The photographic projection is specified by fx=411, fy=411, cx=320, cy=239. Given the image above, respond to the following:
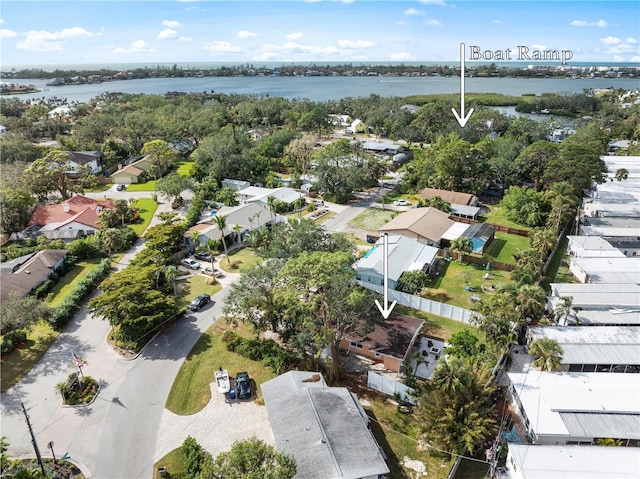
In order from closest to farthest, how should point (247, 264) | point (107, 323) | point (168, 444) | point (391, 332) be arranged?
point (168, 444) < point (391, 332) < point (107, 323) < point (247, 264)

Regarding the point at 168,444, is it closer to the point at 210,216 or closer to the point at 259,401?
the point at 259,401

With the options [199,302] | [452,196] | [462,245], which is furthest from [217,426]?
[452,196]

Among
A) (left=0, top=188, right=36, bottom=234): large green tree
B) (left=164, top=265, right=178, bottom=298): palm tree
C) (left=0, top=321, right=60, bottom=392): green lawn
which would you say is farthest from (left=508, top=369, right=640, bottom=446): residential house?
(left=0, top=188, right=36, bottom=234): large green tree

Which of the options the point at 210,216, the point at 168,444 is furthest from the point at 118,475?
the point at 210,216

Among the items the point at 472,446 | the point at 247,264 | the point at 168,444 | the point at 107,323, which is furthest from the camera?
the point at 247,264

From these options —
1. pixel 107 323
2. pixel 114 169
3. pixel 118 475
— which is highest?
pixel 114 169

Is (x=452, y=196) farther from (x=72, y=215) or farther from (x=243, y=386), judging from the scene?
(x=72, y=215)

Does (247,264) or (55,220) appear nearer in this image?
(247,264)
